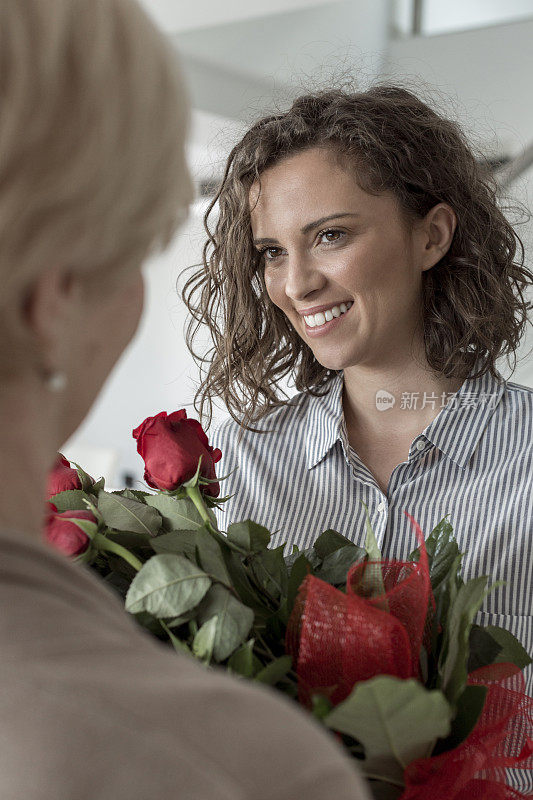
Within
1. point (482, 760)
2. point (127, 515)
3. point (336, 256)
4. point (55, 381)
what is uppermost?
point (336, 256)

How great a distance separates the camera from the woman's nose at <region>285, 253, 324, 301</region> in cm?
126

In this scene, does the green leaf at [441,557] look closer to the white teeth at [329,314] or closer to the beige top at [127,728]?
the beige top at [127,728]

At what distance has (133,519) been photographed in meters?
0.74

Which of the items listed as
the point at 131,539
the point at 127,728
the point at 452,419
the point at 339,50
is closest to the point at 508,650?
the point at 131,539

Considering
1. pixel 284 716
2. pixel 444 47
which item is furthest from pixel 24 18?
pixel 444 47

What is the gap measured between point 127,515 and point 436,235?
33.5 inches

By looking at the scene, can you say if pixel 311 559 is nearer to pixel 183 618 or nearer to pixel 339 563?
pixel 339 563

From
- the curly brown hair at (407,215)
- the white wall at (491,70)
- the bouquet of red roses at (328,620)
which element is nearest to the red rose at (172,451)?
the bouquet of red roses at (328,620)

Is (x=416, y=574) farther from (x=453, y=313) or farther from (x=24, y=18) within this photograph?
(x=453, y=313)

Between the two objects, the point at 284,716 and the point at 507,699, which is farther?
the point at 507,699

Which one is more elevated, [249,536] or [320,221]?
[320,221]

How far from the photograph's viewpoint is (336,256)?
1256mm

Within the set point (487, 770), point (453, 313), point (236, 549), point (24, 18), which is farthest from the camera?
point (453, 313)

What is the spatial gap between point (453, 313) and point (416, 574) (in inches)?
31.1
